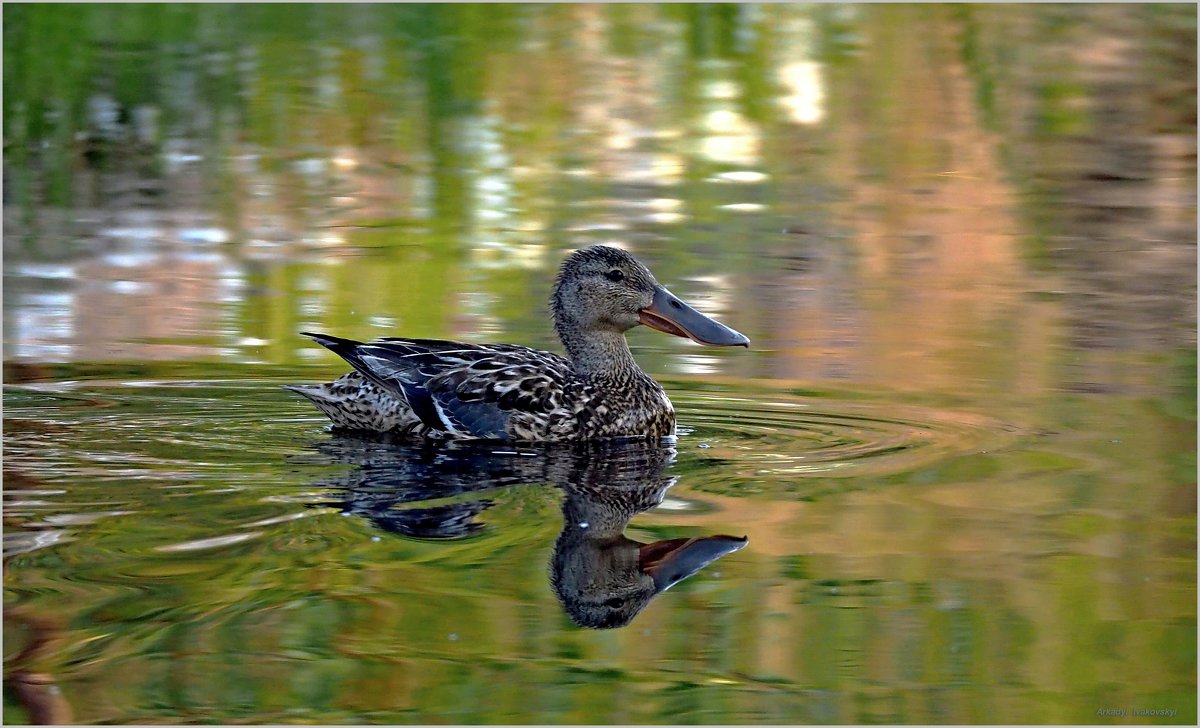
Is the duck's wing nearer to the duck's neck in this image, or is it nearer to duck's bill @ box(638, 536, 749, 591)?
the duck's neck

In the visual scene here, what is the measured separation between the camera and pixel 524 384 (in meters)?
8.02

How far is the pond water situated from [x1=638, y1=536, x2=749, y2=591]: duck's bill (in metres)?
0.03

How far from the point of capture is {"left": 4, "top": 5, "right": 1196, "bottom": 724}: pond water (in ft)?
17.2

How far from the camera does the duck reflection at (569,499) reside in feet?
19.3

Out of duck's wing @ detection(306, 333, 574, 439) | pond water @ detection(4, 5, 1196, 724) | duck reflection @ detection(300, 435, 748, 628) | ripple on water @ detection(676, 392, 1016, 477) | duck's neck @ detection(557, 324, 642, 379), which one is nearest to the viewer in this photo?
pond water @ detection(4, 5, 1196, 724)

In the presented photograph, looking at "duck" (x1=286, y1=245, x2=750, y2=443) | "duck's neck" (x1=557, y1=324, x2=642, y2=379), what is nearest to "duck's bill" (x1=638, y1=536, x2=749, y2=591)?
"duck" (x1=286, y1=245, x2=750, y2=443)

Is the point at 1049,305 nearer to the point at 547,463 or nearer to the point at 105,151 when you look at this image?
the point at 547,463

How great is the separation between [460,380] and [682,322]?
1123 mm

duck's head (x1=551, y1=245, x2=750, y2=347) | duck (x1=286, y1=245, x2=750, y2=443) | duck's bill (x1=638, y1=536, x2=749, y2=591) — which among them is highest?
duck's head (x1=551, y1=245, x2=750, y2=347)

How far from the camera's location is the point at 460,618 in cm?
545

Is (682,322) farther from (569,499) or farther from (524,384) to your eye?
(569,499)

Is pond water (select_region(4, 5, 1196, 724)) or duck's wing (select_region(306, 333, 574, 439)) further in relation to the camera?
duck's wing (select_region(306, 333, 574, 439))

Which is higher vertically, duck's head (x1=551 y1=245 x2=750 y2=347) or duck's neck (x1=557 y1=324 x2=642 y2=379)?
duck's head (x1=551 y1=245 x2=750 y2=347)

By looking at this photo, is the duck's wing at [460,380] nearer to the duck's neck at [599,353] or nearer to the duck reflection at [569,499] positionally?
the duck reflection at [569,499]
